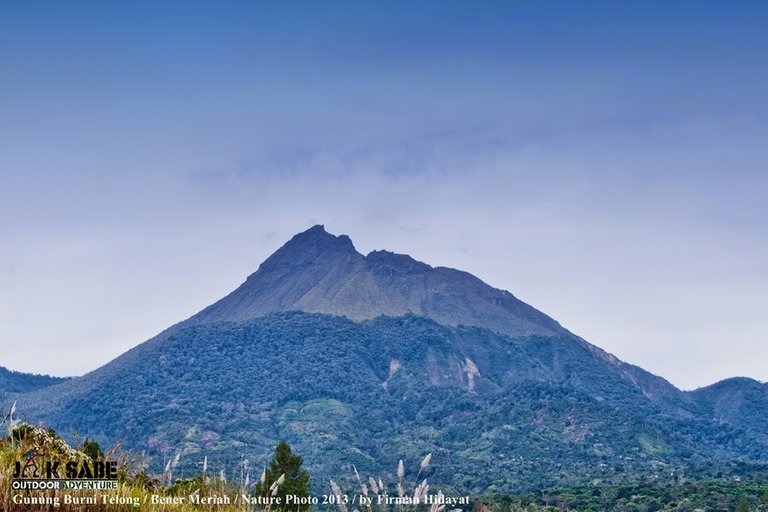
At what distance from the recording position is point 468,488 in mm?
128500

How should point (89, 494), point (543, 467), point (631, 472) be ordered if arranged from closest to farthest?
point (89, 494)
point (631, 472)
point (543, 467)

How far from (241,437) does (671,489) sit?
11167 cm

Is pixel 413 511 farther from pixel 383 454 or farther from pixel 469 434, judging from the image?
pixel 469 434

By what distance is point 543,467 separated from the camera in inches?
6033

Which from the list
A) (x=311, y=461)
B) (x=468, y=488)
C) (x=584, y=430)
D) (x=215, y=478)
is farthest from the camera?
(x=584, y=430)

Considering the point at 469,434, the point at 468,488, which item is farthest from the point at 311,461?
the point at 468,488

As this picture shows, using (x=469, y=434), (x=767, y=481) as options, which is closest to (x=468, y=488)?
(x=767, y=481)

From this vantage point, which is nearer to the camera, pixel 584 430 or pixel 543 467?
pixel 543 467

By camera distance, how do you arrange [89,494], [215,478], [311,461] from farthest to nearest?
[311,461] → [215,478] → [89,494]

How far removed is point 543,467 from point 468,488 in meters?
29.1

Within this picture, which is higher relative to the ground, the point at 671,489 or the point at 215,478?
the point at 215,478

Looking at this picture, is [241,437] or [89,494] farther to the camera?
[241,437]

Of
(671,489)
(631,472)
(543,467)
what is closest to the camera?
(671,489)

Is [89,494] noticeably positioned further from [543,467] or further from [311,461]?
[311,461]
